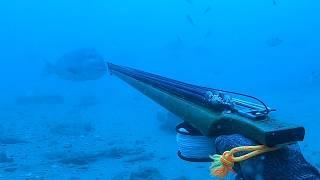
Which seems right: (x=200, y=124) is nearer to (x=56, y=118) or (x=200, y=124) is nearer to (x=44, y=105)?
(x=56, y=118)

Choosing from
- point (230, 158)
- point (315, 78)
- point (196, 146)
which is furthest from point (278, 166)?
point (315, 78)

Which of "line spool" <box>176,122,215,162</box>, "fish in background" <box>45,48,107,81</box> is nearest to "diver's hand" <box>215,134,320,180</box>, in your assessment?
"line spool" <box>176,122,215,162</box>

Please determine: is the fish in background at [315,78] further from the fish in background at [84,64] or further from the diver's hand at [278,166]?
the diver's hand at [278,166]

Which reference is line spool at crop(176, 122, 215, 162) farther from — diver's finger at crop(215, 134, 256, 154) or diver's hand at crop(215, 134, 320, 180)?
diver's hand at crop(215, 134, 320, 180)

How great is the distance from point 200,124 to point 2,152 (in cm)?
1138

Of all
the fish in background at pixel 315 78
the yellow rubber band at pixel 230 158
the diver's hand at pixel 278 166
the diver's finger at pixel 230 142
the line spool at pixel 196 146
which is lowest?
the diver's hand at pixel 278 166

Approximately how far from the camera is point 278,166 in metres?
1.53

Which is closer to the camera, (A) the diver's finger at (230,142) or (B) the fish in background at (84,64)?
(A) the diver's finger at (230,142)

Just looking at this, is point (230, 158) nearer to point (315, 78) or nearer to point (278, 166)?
point (278, 166)

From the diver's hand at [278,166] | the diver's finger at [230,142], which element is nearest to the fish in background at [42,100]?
the diver's finger at [230,142]

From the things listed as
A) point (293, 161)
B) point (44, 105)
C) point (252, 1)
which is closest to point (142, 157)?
point (293, 161)

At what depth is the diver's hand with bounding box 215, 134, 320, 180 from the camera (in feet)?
4.91

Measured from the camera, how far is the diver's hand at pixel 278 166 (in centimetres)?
150

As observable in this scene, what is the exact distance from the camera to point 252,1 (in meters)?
150
